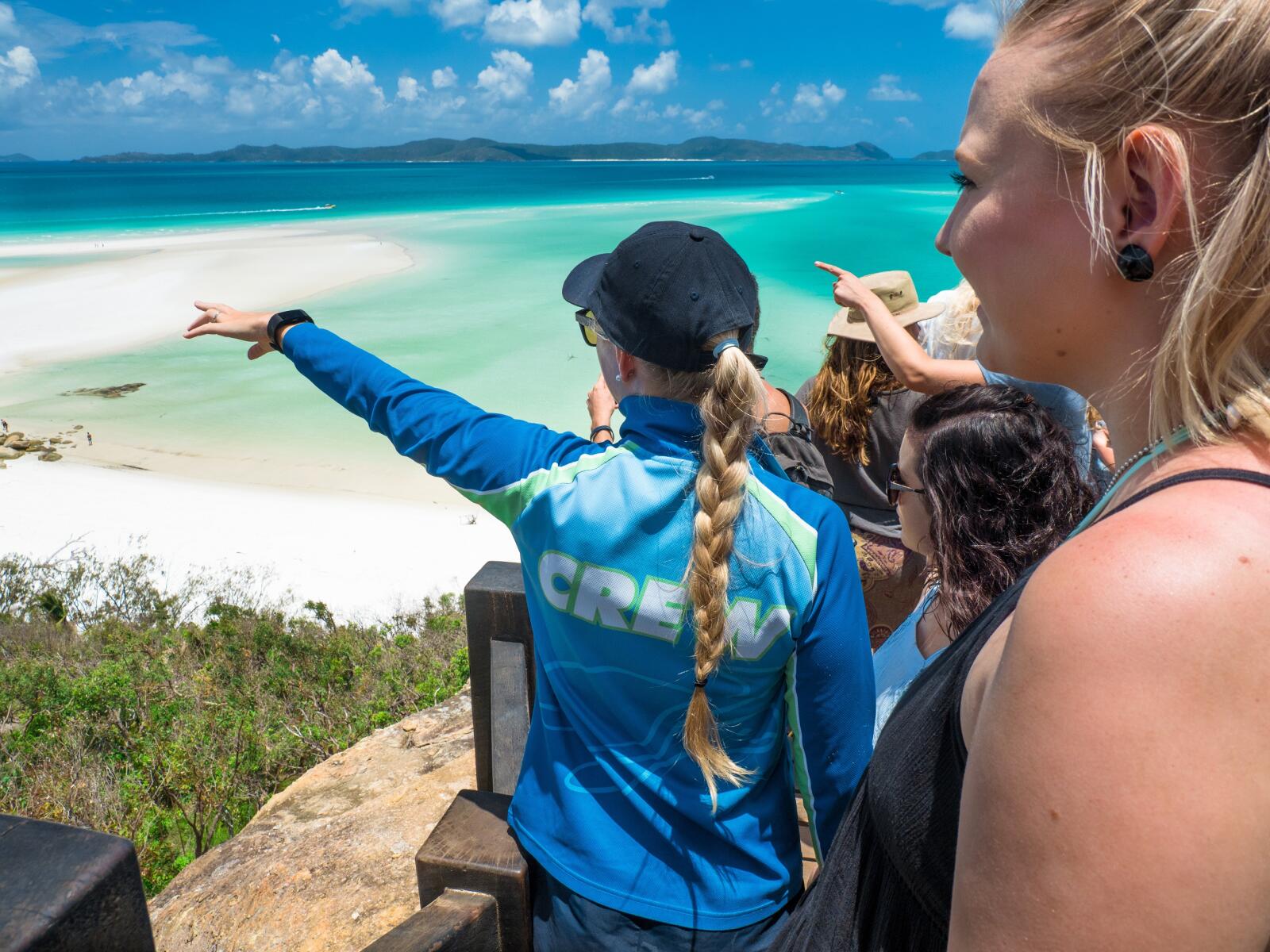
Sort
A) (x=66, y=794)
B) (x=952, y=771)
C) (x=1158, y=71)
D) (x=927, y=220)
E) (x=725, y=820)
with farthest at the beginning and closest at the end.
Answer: (x=927, y=220) < (x=66, y=794) < (x=725, y=820) < (x=952, y=771) < (x=1158, y=71)

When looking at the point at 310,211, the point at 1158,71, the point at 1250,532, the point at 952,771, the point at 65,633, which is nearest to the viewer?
the point at 1250,532

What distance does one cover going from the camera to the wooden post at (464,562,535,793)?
2.05 meters

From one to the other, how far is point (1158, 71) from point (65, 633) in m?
6.37

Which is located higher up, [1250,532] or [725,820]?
[1250,532]

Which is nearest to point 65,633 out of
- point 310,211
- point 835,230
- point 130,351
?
point 130,351

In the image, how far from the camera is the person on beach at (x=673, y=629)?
1502 millimetres

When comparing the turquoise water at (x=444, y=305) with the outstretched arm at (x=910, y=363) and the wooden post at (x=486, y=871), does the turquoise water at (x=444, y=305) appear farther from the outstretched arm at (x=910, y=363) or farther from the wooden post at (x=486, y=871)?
the wooden post at (x=486, y=871)

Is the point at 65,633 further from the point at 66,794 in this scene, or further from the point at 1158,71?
the point at 1158,71

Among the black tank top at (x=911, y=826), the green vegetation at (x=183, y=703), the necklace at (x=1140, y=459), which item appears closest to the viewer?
the necklace at (x=1140, y=459)

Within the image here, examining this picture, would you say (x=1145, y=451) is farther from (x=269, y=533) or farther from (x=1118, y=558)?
(x=269, y=533)

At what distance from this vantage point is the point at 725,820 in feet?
5.09

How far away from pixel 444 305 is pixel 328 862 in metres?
19.3

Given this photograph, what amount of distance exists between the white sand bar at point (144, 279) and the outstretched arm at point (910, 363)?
1589 cm

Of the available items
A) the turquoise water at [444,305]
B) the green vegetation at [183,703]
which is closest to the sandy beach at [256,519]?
the turquoise water at [444,305]
